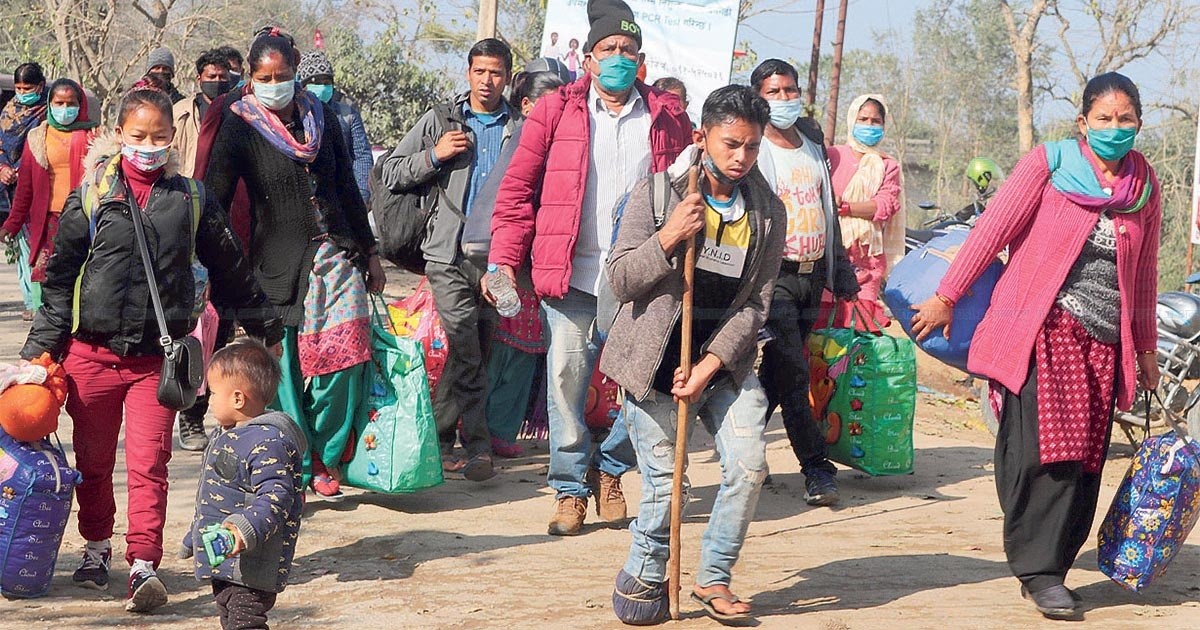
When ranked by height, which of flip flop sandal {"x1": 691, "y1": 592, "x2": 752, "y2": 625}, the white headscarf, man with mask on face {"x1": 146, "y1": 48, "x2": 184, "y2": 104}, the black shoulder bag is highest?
man with mask on face {"x1": 146, "y1": 48, "x2": 184, "y2": 104}

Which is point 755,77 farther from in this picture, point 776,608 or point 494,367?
point 776,608

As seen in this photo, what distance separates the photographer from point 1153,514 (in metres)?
5.64

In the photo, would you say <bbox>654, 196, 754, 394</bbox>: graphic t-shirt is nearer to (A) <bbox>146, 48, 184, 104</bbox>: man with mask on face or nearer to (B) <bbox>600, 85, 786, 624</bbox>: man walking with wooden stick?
(B) <bbox>600, 85, 786, 624</bbox>: man walking with wooden stick

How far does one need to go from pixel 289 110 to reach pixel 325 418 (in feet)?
4.61

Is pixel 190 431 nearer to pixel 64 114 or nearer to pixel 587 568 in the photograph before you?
pixel 64 114

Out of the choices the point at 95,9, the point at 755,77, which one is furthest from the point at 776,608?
the point at 95,9

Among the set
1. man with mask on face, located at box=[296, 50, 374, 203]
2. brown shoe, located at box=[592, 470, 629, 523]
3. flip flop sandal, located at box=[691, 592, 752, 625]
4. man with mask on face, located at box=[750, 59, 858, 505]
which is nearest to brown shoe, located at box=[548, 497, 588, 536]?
brown shoe, located at box=[592, 470, 629, 523]

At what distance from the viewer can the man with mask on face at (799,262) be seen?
709cm

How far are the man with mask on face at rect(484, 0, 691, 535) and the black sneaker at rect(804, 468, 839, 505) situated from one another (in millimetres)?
1473

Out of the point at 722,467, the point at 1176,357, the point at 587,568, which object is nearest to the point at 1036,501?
the point at 722,467

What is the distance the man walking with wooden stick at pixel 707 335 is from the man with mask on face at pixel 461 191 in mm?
2425

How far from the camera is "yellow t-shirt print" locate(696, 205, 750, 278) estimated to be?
5.05m

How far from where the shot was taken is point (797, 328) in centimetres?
721

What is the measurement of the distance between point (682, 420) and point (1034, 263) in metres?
1.48
